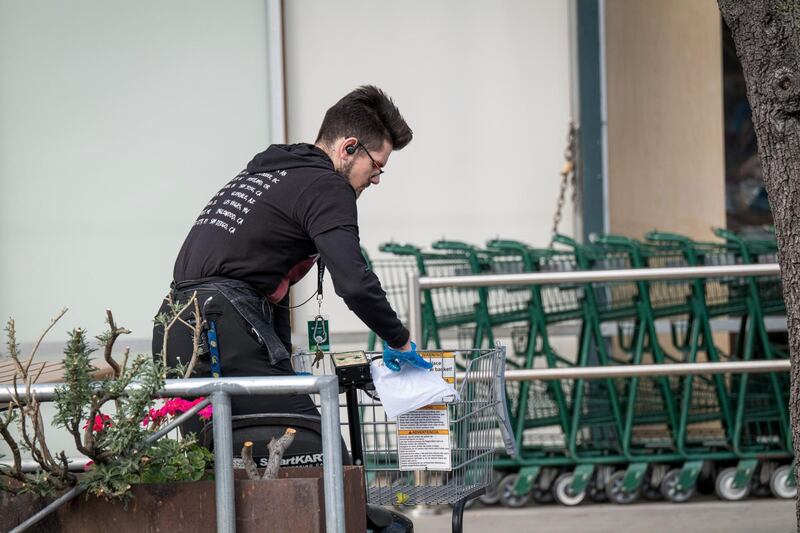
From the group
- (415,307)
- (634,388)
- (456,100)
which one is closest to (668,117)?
(456,100)

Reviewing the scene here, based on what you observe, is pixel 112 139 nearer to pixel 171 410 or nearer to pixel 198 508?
pixel 171 410

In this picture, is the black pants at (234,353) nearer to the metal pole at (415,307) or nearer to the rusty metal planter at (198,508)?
the rusty metal planter at (198,508)

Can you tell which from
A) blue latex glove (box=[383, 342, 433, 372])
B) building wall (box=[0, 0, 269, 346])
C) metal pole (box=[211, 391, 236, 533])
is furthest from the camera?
building wall (box=[0, 0, 269, 346])

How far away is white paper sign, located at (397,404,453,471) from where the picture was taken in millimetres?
3352

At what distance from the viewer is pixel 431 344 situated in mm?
6371

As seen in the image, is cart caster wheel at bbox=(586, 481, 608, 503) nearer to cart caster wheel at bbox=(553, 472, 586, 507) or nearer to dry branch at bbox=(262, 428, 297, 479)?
cart caster wheel at bbox=(553, 472, 586, 507)

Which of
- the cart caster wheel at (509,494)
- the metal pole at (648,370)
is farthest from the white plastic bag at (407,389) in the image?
the cart caster wheel at (509,494)

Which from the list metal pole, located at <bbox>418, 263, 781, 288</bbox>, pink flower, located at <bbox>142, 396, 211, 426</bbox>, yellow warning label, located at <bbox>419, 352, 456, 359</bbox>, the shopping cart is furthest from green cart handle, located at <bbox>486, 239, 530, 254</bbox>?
pink flower, located at <bbox>142, 396, 211, 426</bbox>

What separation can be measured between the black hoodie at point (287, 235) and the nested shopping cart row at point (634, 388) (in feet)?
8.53

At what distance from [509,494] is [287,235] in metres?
3.27

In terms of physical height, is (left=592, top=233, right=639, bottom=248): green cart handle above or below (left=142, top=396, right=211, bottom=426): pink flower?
above

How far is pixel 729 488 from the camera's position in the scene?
20.5ft

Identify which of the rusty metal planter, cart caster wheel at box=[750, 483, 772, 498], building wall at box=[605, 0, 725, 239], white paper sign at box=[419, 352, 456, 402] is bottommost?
cart caster wheel at box=[750, 483, 772, 498]

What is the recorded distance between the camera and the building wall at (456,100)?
7512 millimetres
